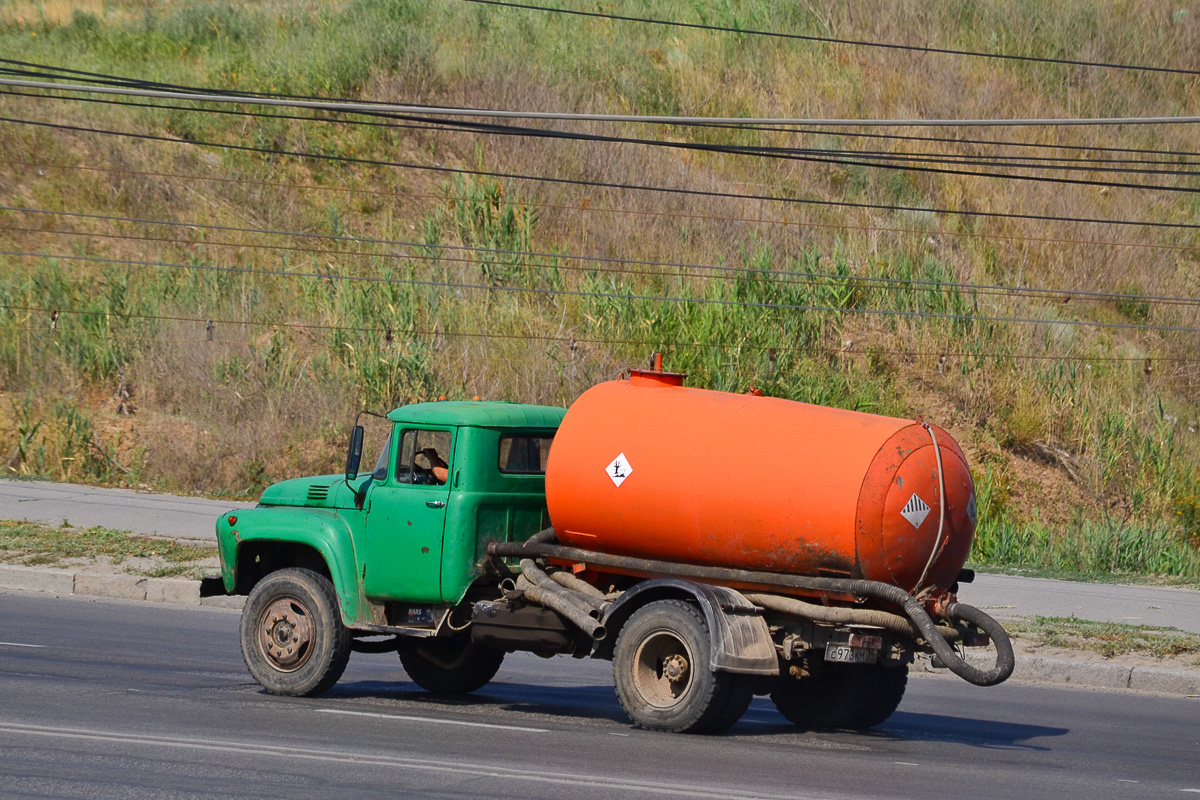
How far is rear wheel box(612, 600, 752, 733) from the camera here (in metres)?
8.17

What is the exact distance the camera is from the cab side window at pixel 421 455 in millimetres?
9281

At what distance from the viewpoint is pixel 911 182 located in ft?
105

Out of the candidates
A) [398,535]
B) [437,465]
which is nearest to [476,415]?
[437,465]

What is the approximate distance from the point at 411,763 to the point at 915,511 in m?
3.37

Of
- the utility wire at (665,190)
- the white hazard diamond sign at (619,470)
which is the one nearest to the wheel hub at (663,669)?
the white hazard diamond sign at (619,470)

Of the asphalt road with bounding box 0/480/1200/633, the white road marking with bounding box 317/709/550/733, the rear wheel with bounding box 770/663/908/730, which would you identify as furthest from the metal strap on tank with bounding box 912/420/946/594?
the asphalt road with bounding box 0/480/1200/633

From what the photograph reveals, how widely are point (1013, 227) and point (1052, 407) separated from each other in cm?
652

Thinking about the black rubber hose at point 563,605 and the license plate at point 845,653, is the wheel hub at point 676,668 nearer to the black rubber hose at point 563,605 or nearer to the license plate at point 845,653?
the black rubber hose at point 563,605

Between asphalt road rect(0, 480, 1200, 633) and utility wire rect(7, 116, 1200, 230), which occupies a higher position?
utility wire rect(7, 116, 1200, 230)

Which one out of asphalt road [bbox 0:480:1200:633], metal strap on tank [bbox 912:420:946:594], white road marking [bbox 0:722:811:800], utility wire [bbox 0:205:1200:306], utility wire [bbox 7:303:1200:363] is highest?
utility wire [bbox 0:205:1200:306]

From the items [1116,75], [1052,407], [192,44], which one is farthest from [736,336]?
[192,44]

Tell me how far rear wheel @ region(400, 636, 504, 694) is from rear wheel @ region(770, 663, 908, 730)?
226 cm

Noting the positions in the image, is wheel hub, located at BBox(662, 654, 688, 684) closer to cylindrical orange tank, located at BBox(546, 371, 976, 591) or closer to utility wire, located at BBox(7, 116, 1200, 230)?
cylindrical orange tank, located at BBox(546, 371, 976, 591)

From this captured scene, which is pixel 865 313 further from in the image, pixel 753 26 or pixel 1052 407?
pixel 753 26
